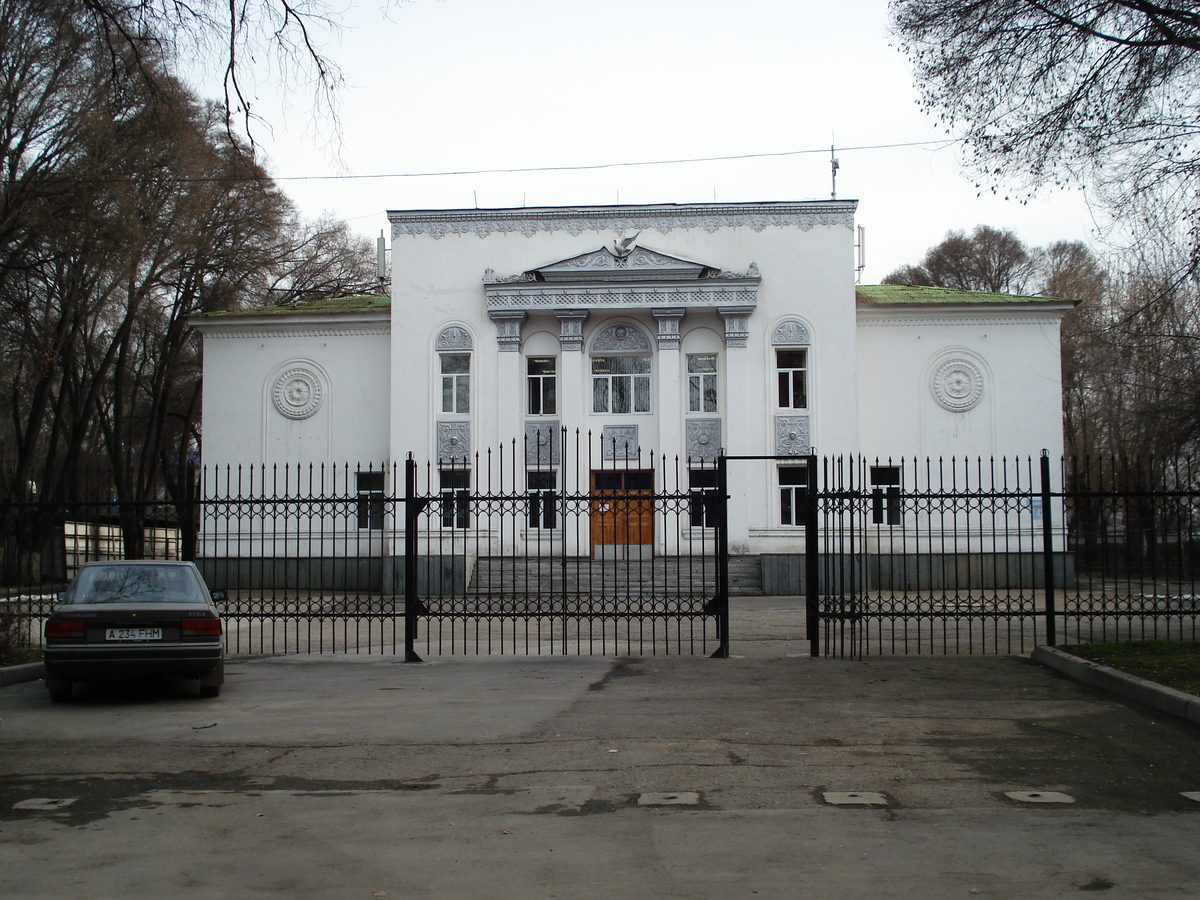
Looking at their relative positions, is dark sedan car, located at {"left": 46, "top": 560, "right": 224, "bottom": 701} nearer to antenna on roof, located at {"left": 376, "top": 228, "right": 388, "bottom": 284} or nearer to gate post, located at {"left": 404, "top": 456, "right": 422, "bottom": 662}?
gate post, located at {"left": 404, "top": 456, "right": 422, "bottom": 662}

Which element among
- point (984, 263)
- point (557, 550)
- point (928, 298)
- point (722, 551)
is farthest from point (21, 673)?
point (984, 263)

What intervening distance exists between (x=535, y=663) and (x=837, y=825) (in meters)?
8.30

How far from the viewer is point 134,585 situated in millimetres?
11281

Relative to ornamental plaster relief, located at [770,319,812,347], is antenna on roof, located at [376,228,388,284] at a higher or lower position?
higher

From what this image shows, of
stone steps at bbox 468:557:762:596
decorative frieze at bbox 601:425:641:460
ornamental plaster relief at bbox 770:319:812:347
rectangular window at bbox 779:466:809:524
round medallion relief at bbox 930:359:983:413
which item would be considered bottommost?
stone steps at bbox 468:557:762:596

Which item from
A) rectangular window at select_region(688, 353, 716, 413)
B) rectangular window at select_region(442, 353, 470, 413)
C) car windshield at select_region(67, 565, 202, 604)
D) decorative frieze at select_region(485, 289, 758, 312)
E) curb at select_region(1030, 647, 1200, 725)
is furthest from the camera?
rectangular window at select_region(442, 353, 470, 413)

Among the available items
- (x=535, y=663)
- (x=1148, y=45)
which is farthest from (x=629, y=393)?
(x=1148, y=45)

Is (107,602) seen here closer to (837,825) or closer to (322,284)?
(837,825)

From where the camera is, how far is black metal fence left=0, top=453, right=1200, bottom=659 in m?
16.2

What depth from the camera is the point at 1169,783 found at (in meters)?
7.13

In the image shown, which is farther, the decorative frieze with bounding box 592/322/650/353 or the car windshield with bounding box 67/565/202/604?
the decorative frieze with bounding box 592/322/650/353

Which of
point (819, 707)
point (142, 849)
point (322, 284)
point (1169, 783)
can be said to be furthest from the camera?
point (322, 284)

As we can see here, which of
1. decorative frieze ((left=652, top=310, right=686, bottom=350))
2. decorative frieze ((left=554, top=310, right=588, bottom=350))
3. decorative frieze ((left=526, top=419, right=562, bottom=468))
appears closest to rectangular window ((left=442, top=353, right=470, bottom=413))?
decorative frieze ((left=526, top=419, right=562, bottom=468))

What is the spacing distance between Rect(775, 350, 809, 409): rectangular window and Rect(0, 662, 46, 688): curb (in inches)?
923
